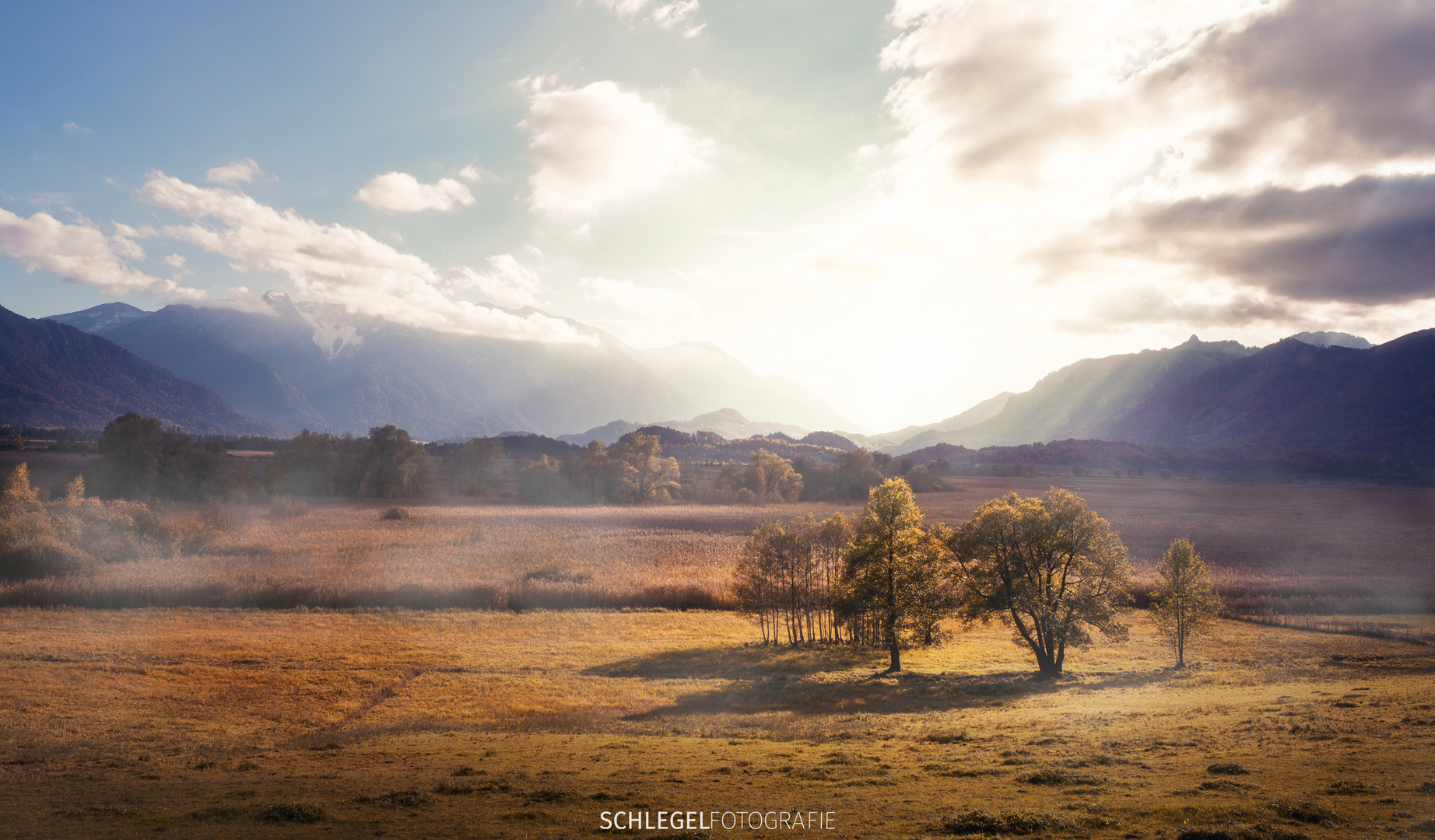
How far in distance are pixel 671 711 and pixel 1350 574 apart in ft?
268

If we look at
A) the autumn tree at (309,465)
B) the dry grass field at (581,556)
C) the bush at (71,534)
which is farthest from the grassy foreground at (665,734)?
the autumn tree at (309,465)

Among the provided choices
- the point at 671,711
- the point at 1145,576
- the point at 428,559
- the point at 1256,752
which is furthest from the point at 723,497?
the point at 1256,752

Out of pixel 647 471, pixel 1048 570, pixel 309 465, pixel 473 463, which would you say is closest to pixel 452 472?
pixel 473 463

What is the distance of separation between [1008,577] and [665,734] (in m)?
22.2

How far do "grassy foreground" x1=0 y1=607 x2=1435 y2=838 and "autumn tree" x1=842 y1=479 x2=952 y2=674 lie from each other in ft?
10.3

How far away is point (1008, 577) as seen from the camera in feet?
114

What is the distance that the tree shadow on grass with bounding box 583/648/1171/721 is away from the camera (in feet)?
94.8

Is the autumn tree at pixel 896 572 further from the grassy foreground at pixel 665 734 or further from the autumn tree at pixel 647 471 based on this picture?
the autumn tree at pixel 647 471

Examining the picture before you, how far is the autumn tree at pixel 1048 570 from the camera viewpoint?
33.7 metres

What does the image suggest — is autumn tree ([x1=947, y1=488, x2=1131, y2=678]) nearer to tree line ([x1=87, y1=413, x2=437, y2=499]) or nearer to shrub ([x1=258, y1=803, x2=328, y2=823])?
shrub ([x1=258, y1=803, x2=328, y2=823])

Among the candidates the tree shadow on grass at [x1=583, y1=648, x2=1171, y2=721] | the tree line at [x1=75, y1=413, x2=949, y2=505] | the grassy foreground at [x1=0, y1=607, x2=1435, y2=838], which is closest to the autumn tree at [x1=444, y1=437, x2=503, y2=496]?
the tree line at [x1=75, y1=413, x2=949, y2=505]

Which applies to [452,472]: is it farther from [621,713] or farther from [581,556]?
[621,713]

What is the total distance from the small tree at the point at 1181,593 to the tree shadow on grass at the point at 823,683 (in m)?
5.74

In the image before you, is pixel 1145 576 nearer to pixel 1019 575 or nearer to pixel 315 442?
pixel 1019 575
